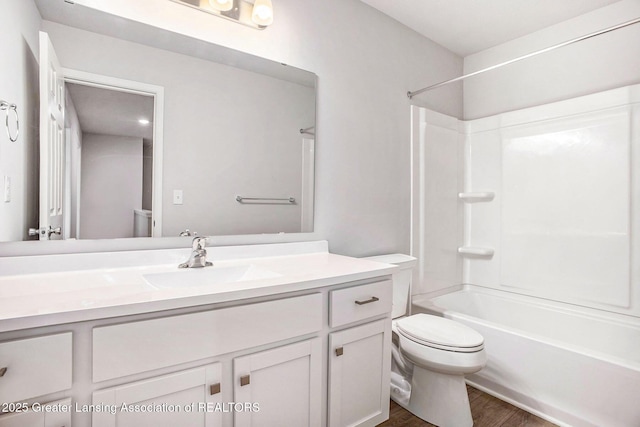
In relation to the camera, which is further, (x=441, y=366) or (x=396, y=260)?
(x=396, y=260)

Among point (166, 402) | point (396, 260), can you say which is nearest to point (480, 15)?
point (396, 260)

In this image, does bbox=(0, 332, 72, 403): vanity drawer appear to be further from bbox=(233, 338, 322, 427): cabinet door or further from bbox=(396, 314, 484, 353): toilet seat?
bbox=(396, 314, 484, 353): toilet seat

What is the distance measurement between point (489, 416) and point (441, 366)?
0.51 metres

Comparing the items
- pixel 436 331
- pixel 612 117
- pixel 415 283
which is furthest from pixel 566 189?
pixel 436 331

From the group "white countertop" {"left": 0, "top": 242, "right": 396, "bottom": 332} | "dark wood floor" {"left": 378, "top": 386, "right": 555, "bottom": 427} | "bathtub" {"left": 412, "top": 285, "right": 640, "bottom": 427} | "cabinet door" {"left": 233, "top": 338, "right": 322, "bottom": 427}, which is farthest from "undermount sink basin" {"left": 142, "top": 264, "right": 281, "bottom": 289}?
"bathtub" {"left": 412, "top": 285, "right": 640, "bottom": 427}

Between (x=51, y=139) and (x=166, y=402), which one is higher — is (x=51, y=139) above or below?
above

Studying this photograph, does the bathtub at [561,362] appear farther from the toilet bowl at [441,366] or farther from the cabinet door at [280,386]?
the cabinet door at [280,386]

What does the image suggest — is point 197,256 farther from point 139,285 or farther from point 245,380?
point 245,380

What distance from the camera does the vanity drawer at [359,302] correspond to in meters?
1.32

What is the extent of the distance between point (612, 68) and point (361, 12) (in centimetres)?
168

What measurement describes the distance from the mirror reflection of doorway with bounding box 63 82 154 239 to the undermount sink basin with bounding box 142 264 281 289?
26 centimetres

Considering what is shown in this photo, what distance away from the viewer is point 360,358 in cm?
141

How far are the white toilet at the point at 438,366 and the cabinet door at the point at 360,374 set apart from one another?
0.90 feet

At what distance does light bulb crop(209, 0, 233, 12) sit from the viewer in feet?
5.07
